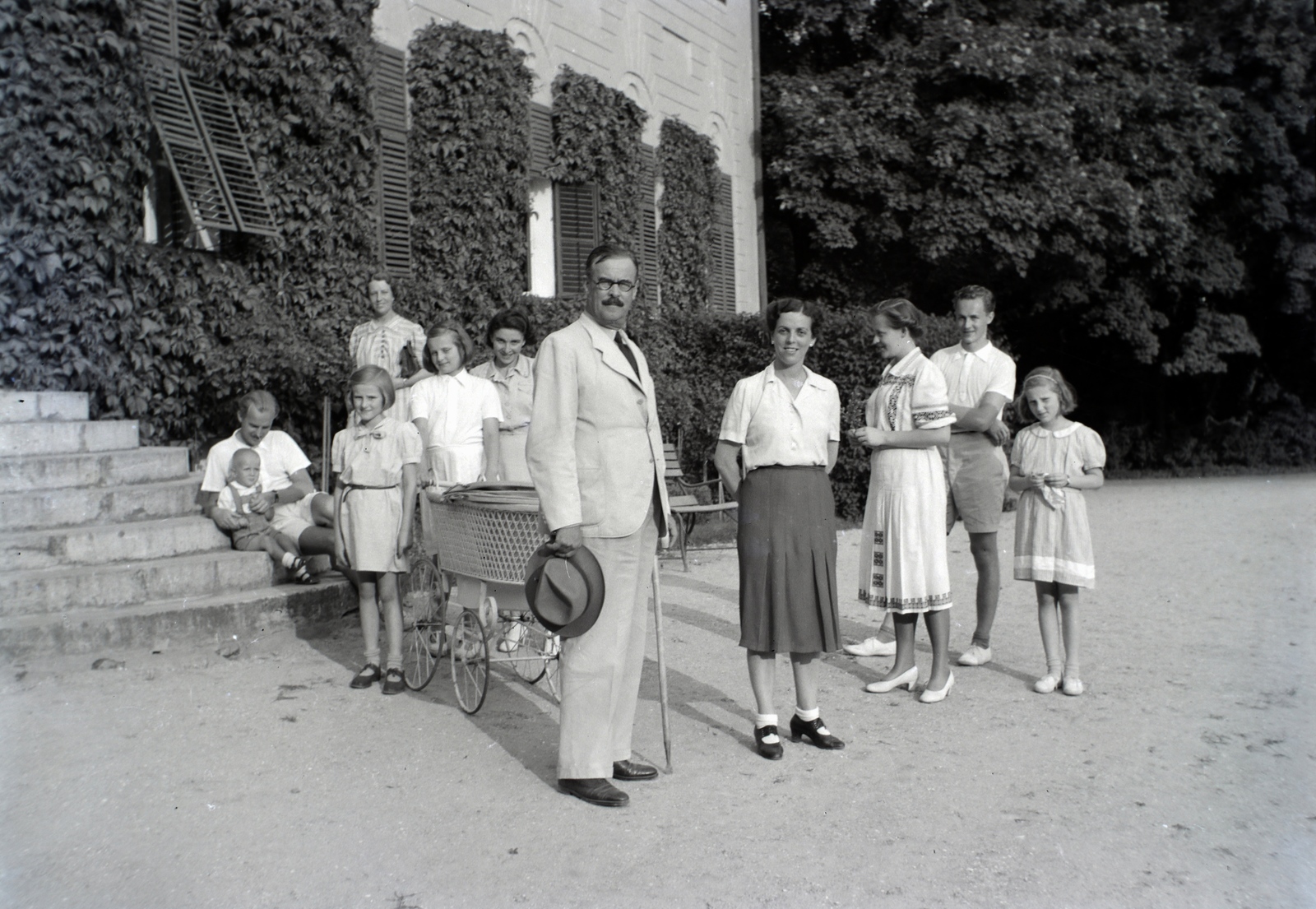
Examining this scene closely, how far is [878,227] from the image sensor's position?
67.6 feet

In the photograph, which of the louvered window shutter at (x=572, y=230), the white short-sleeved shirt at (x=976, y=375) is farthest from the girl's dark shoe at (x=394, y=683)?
the louvered window shutter at (x=572, y=230)

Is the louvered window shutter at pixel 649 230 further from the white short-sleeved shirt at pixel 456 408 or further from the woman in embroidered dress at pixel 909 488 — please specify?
the woman in embroidered dress at pixel 909 488

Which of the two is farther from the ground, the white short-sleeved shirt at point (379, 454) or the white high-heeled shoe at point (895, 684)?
the white short-sleeved shirt at point (379, 454)

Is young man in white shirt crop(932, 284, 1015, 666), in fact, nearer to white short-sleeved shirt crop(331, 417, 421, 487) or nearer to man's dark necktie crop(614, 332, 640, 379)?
man's dark necktie crop(614, 332, 640, 379)

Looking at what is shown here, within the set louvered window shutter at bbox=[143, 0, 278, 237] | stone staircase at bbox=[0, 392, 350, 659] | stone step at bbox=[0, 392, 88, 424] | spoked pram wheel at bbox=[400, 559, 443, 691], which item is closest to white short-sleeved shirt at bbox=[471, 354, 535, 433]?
spoked pram wheel at bbox=[400, 559, 443, 691]

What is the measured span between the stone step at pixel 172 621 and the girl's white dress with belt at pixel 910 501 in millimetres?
3676

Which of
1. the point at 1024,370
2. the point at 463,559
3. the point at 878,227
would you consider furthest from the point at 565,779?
the point at 1024,370

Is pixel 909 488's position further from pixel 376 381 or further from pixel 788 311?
pixel 376 381

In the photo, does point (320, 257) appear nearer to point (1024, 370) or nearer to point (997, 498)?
point (997, 498)

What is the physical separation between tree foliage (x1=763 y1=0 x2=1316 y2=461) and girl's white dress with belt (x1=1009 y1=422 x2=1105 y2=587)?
14.0 meters

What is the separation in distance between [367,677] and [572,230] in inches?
393

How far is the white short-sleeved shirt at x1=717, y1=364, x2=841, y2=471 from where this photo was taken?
5.28 meters

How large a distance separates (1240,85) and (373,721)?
2392cm

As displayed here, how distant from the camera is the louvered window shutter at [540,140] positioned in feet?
48.4
